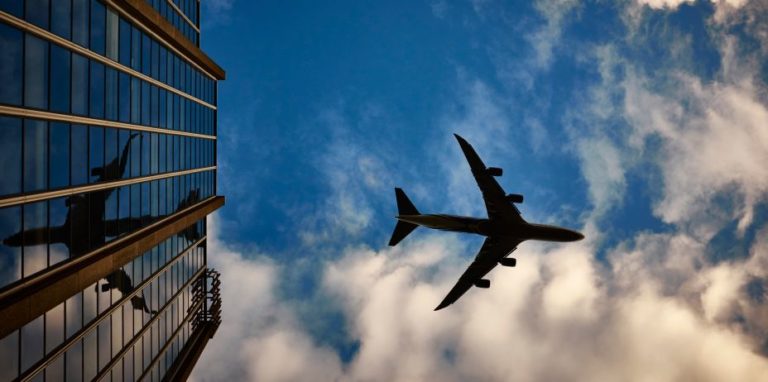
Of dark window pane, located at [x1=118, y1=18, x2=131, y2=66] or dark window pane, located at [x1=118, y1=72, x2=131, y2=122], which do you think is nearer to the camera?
dark window pane, located at [x1=118, y1=72, x2=131, y2=122]

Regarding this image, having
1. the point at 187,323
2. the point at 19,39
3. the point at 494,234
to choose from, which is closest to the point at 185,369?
the point at 187,323

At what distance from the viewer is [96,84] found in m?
20.3

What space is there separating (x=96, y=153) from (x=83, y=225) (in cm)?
340

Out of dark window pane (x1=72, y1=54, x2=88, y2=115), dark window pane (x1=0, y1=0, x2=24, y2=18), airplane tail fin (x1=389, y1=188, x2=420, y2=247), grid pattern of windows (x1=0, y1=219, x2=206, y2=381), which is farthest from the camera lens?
airplane tail fin (x1=389, y1=188, x2=420, y2=247)

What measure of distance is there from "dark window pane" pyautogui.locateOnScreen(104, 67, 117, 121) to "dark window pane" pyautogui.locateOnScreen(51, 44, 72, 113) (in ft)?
11.6

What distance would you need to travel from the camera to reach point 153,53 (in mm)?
27688

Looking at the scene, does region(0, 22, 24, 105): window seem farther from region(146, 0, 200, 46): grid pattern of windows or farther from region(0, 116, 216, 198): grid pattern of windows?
region(146, 0, 200, 46): grid pattern of windows

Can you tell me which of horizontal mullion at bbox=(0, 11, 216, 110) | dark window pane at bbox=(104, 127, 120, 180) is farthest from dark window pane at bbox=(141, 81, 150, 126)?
dark window pane at bbox=(104, 127, 120, 180)

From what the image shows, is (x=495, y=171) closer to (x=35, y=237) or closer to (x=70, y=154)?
(x=70, y=154)

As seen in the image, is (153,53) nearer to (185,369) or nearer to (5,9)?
(5,9)

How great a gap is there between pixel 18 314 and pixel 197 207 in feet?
73.7

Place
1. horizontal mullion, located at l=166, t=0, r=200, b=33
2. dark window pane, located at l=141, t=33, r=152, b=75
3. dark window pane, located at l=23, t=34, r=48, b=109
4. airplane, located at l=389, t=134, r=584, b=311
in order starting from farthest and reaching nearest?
horizontal mullion, located at l=166, t=0, r=200, b=33, airplane, located at l=389, t=134, r=584, b=311, dark window pane, located at l=141, t=33, r=152, b=75, dark window pane, located at l=23, t=34, r=48, b=109

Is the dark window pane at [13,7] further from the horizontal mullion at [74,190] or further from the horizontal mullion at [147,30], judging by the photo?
the horizontal mullion at [147,30]

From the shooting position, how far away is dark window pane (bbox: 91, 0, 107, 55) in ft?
65.5
